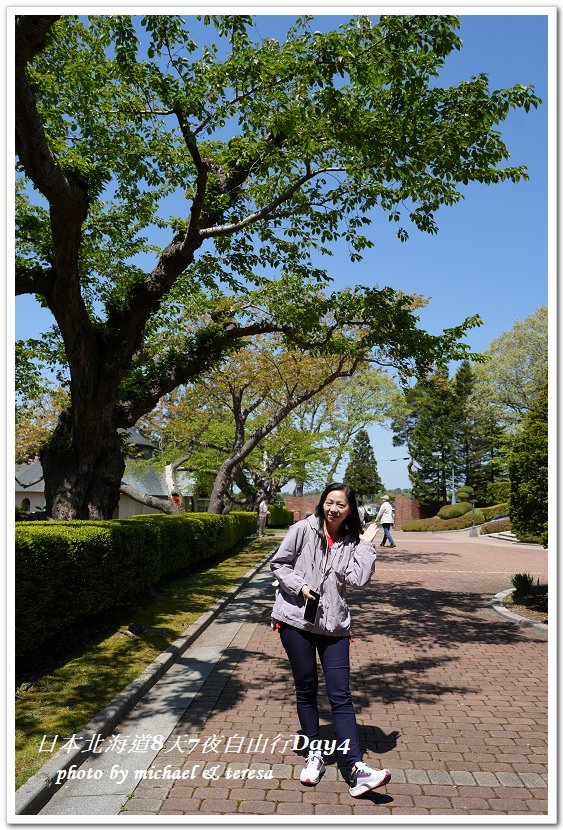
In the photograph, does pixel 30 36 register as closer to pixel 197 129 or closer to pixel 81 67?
pixel 197 129

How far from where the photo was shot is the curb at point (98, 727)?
3396mm

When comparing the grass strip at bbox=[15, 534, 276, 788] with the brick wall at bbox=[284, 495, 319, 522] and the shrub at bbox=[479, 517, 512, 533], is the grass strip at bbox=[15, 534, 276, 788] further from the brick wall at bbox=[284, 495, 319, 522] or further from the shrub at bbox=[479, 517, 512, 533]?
the brick wall at bbox=[284, 495, 319, 522]

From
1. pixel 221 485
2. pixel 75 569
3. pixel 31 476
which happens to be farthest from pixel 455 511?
pixel 75 569

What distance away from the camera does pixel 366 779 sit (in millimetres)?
3475

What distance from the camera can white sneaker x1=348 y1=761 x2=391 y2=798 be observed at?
3.44 meters

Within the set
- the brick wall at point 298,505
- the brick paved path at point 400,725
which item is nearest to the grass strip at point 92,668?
the brick paved path at point 400,725

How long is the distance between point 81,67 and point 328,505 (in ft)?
29.8

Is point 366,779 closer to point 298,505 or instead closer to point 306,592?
point 306,592

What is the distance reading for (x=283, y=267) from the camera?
12828mm

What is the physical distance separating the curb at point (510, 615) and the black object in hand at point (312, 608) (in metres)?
5.90

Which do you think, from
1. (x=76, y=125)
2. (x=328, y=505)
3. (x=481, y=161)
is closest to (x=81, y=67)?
(x=76, y=125)

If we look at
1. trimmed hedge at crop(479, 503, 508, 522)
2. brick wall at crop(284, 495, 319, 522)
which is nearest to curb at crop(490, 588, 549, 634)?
trimmed hedge at crop(479, 503, 508, 522)

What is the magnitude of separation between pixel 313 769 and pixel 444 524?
39002mm

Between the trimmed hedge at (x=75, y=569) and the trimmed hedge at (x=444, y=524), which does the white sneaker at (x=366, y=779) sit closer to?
the trimmed hedge at (x=75, y=569)
